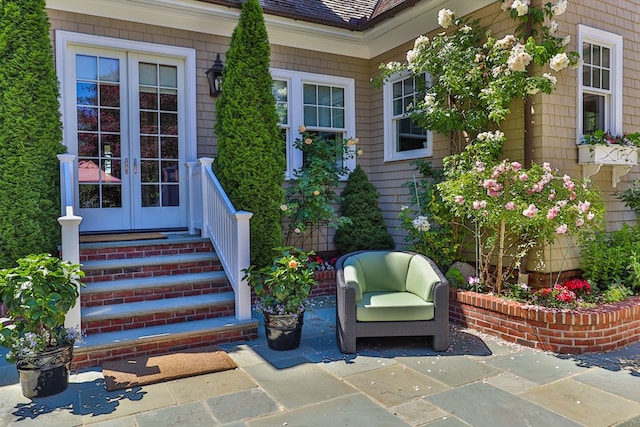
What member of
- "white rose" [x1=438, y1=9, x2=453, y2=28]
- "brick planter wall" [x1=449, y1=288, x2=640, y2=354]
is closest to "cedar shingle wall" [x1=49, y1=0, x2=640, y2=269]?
"white rose" [x1=438, y1=9, x2=453, y2=28]

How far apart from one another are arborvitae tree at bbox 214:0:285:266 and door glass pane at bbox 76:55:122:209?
1.52 m

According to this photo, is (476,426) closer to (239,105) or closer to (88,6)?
(239,105)

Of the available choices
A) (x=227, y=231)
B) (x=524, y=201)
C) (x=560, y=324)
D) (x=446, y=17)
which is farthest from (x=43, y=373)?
(x=446, y=17)

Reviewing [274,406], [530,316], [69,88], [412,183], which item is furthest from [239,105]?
[530,316]

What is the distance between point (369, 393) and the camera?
3.22 meters

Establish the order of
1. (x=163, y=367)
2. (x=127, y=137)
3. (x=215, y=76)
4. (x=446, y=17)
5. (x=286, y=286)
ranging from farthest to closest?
(x=215, y=76)
(x=127, y=137)
(x=446, y=17)
(x=286, y=286)
(x=163, y=367)

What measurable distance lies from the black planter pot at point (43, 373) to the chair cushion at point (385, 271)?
272cm

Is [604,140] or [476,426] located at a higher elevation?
[604,140]

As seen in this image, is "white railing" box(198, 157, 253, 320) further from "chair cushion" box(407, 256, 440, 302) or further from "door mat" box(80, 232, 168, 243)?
"chair cushion" box(407, 256, 440, 302)

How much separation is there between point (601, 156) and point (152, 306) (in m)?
5.13

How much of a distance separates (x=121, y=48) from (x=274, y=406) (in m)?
4.86

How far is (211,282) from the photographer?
16.1 feet

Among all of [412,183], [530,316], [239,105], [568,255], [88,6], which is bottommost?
[530,316]

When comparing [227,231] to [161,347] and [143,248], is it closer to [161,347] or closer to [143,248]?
[143,248]
